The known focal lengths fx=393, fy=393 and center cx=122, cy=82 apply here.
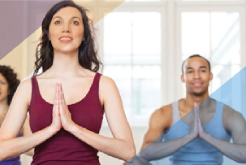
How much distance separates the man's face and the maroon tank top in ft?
3.09

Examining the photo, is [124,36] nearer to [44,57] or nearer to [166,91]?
[166,91]

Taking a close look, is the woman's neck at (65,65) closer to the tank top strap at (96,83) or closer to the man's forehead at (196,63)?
the tank top strap at (96,83)

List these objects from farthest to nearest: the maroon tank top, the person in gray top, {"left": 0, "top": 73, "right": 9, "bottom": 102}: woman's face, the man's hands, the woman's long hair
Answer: {"left": 0, "top": 73, "right": 9, "bottom": 102}: woman's face, the man's hands, the person in gray top, the woman's long hair, the maroon tank top

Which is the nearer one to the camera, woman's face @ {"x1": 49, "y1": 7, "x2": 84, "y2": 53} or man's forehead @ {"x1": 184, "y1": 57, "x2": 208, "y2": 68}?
woman's face @ {"x1": 49, "y1": 7, "x2": 84, "y2": 53}

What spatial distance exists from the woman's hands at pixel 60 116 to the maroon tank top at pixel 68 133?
0.02 m

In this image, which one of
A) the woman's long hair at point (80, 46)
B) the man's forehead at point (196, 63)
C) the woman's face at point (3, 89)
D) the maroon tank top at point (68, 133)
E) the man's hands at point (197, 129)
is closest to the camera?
the maroon tank top at point (68, 133)

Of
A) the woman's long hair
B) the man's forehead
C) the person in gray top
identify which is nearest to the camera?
the woman's long hair

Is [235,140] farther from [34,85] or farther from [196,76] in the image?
[34,85]

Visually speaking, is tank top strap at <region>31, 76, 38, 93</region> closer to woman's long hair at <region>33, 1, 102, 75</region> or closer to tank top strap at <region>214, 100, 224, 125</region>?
woman's long hair at <region>33, 1, 102, 75</region>

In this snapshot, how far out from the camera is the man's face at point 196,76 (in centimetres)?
167

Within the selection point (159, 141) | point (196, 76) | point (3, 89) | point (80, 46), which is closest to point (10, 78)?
point (3, 89)

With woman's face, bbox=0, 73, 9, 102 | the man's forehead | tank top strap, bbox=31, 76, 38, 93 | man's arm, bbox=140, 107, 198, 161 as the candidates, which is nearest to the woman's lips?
tank top strap, bbox=31, 76, 38, 93

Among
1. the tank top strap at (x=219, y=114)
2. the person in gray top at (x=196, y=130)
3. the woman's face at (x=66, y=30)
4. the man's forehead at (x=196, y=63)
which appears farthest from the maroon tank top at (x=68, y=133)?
the man's forehead at (x=196, y=63)

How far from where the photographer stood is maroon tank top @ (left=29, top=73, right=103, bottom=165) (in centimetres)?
75
